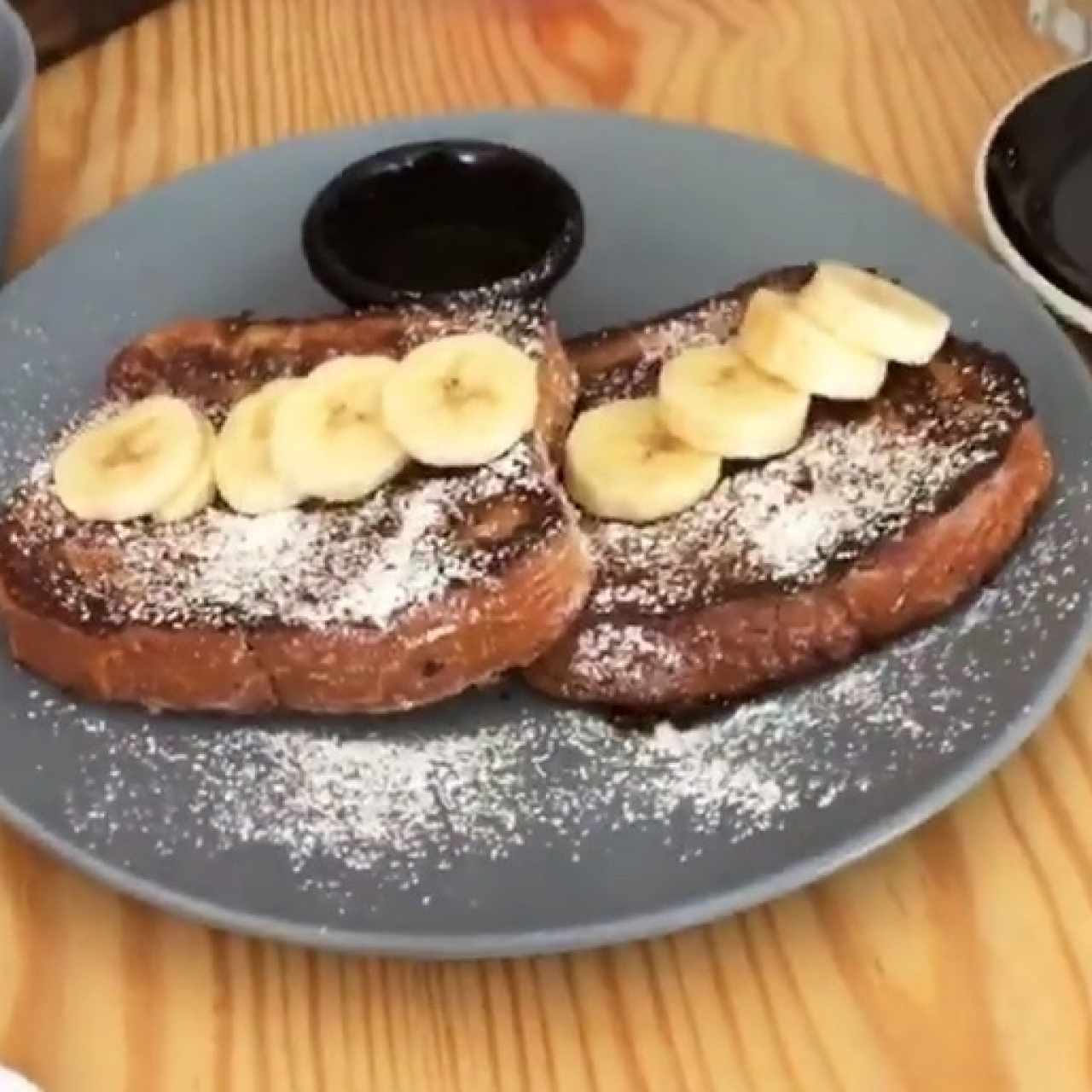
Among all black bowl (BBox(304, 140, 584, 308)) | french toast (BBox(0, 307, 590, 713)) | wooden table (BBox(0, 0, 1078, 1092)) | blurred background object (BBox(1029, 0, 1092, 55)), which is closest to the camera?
wooden table (BBox(0, 0, 1078, 1092))

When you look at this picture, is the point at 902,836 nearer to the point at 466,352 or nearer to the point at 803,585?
the point at 803,585

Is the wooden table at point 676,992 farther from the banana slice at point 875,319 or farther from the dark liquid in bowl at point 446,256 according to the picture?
the dark liquid in bowl at point 446,256

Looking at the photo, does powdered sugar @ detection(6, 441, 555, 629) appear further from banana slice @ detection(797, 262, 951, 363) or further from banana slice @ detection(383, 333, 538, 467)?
banana slice @ detection(797, 262, 951, 363)

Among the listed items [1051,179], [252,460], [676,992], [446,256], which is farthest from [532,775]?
[1051,179]

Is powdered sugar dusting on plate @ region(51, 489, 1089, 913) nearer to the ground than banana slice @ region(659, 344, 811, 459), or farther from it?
nearer to the ground

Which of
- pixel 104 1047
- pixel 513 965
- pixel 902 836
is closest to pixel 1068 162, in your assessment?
pixel 902 836

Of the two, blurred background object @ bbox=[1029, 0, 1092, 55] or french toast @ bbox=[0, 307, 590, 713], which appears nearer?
french toast @ bbox=[0, 307, 590, 713]

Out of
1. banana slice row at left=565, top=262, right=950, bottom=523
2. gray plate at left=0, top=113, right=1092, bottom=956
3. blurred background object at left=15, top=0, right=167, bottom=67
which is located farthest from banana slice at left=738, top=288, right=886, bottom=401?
blurred background object at left=15, top=0, right=167, bottom=67
